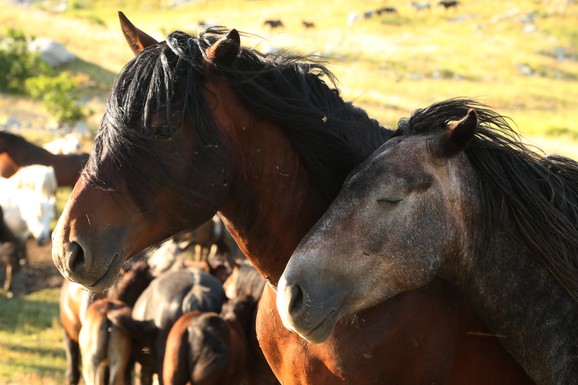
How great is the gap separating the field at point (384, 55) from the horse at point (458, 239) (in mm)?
7843

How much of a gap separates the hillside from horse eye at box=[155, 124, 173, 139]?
79.8 ft

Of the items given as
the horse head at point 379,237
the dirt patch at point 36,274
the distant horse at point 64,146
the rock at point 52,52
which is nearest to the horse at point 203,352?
the horse head at point 379,237

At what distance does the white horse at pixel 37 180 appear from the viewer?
15203 mm

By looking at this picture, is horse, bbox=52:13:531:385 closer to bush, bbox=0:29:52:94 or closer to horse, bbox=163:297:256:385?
horse, bbox=163:297:256:385

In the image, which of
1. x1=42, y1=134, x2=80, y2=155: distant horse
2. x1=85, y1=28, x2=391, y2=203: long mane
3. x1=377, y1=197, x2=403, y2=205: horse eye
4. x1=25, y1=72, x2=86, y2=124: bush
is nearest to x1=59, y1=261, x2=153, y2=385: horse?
x1=85, y1=28, x2=391, y2=203: long mane

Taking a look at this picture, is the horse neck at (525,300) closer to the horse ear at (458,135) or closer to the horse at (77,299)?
the horse ear at (458,135)

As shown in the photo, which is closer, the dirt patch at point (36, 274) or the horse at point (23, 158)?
the dirt patch at point (36, 274)

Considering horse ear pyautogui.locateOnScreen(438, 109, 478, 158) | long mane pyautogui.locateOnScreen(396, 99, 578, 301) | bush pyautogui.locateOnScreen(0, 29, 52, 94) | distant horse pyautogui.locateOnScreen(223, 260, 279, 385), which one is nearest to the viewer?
horse ear pyautogui.locateOnScreen(438, 109, 478, 158)

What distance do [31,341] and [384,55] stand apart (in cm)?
4411

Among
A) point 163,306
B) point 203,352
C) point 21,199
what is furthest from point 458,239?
point 21,199

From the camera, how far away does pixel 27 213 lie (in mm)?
14133

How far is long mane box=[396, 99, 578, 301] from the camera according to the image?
3.74 m

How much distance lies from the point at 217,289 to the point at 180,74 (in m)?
5.02

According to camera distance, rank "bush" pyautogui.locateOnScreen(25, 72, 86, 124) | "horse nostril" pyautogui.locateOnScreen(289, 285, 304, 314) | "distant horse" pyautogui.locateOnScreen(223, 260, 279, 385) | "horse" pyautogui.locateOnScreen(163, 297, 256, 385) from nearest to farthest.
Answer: "horse nostril" pyautogui.locateOnScreen(289, 285, 304, 314) → "horse" pyautogui.locateOnScreen(163, 297, 256, 385) → "distant horse" pyautogui.locateOnScreen(223, 260, 279, 385) → "bush" pyautogui.locateOnScreen(25, 72, 86, 124)
